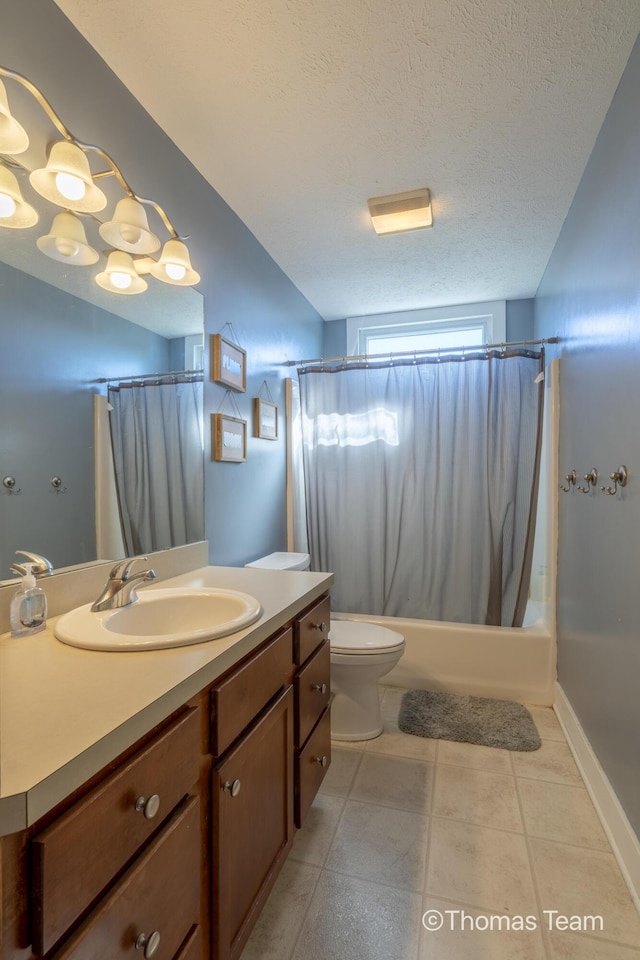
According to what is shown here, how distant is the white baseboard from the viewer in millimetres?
1212

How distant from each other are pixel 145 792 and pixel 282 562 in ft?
4.95

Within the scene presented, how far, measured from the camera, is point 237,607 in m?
1.13

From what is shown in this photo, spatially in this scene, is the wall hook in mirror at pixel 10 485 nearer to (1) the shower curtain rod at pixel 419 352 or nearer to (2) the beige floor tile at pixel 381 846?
Result: (2) the beige floor tile at pixel 381 846

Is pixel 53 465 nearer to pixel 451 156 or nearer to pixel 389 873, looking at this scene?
pixel 389 873

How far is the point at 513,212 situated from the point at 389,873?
102 inches

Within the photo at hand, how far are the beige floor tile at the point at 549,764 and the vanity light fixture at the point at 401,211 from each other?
2351 mm

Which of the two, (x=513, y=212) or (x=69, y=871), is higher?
(x=513, y=212)

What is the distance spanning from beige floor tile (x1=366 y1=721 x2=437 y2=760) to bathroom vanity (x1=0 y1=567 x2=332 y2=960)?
2.58 feet

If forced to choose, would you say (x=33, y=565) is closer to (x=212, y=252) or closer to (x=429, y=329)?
(x=212, y=252)

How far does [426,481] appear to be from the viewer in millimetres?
2510

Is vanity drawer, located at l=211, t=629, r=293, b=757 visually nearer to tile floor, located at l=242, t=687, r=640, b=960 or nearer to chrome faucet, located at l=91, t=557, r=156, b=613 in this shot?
chrome faucet, located at l=91, t=557, r=156, b=613

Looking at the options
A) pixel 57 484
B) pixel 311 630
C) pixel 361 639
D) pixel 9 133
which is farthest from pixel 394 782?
pixel 9 133

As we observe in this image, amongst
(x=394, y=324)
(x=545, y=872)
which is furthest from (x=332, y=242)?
(x=545, y=872)

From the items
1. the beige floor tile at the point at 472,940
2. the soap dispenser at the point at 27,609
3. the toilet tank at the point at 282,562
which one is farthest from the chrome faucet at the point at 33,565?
the beige floor tile at the point at 472,940
